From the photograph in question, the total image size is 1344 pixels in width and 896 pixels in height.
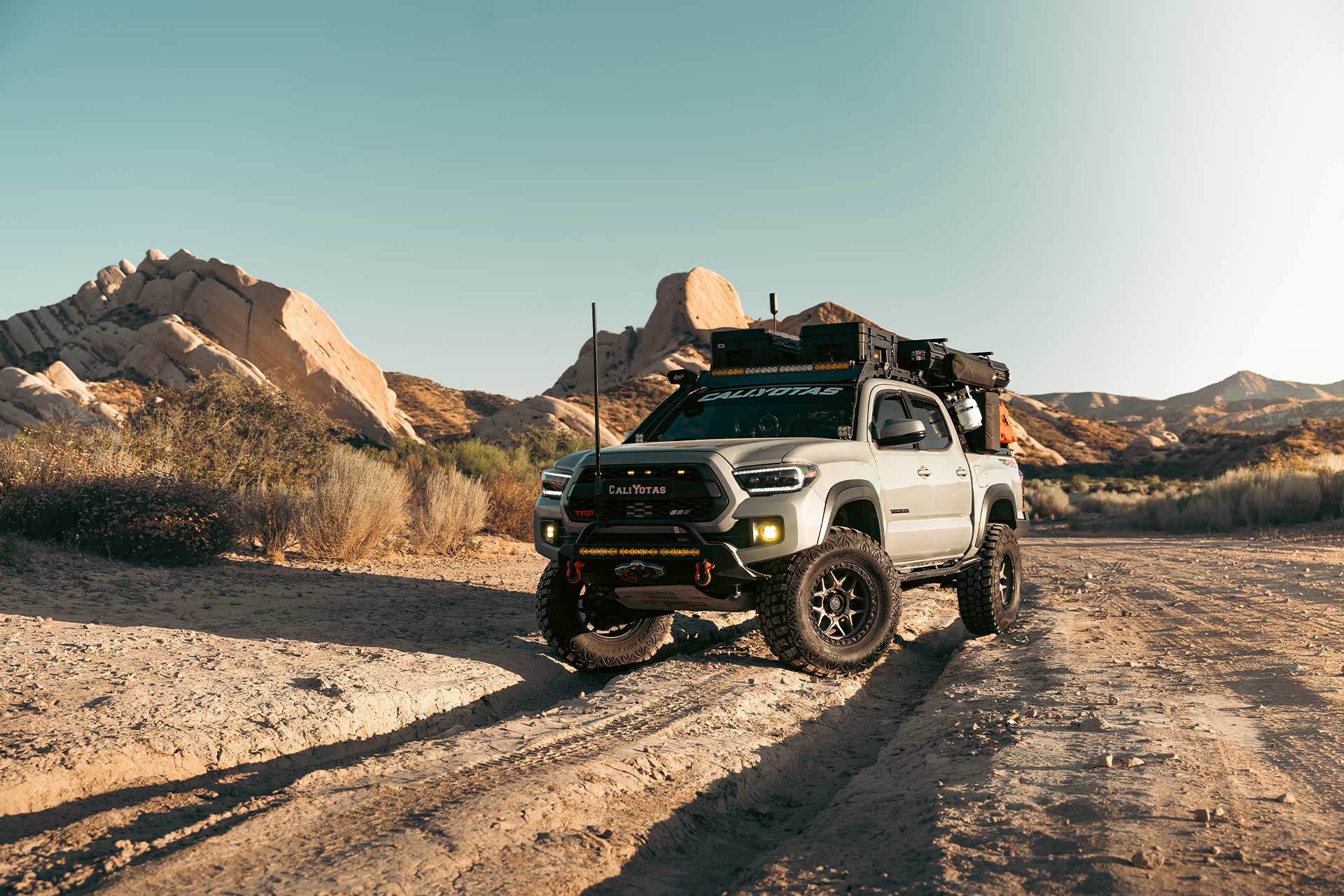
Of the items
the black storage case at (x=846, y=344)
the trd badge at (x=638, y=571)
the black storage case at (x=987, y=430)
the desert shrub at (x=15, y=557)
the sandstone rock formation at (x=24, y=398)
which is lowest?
the trd badge at (x=638, y=571)

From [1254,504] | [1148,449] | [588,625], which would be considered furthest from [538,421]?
[1148,449]

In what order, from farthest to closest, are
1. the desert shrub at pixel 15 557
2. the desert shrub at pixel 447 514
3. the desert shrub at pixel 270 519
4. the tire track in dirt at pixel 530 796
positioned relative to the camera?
the desert shrub at pixel 447 514
the desert shrub at pixel 270 519
the desert shrub at pixel 15 557
the tire track in dirt at pixel 530 796

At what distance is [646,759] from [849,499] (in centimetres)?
302

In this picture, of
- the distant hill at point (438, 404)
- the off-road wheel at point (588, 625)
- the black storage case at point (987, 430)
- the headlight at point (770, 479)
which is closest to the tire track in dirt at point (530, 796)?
the off-road wheel at point (588, 625)

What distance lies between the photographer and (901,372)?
916 cm

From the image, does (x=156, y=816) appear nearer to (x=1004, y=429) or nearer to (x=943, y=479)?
(x=943, y=479)

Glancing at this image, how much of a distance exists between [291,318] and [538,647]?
50.6 meters

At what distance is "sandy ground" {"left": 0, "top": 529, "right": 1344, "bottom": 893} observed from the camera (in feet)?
11.5

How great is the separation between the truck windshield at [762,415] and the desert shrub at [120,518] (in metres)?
6.36

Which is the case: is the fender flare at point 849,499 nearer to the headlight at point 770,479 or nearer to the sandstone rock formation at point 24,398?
the headlight at point 770,479

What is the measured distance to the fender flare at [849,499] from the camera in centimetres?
697

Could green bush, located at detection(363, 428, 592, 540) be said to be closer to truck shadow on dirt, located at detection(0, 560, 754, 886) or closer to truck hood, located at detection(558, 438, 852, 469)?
truck shadow on dirt, located at detection(0, 560, 754, 886)

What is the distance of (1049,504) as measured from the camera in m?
35.6

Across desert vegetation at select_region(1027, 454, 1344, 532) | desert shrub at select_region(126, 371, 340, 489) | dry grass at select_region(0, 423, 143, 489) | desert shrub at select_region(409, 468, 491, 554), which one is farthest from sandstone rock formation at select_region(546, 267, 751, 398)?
dry grass at select_region(0, 423, 143, 489)
